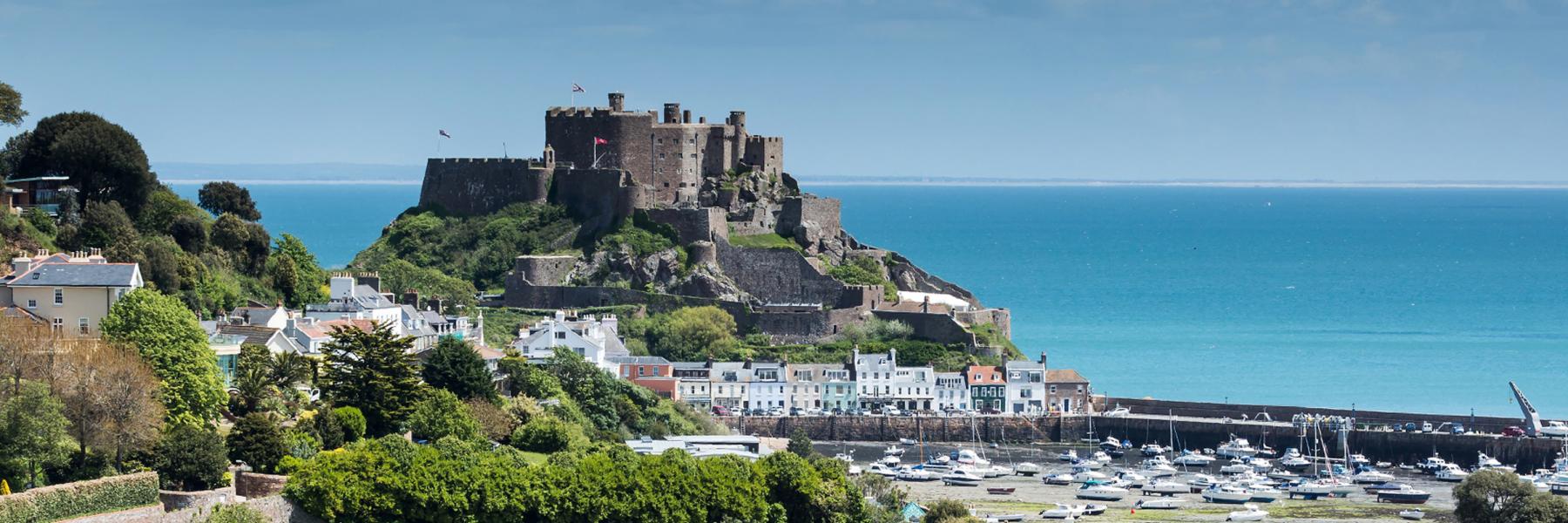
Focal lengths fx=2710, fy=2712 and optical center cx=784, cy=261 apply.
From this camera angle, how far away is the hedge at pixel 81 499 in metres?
44.2

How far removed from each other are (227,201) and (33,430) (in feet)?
117

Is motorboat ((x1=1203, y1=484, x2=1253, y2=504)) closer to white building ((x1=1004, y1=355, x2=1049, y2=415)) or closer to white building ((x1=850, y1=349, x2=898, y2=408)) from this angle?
white building ((x1=1004, y1=355, x2=1049, y2=415))

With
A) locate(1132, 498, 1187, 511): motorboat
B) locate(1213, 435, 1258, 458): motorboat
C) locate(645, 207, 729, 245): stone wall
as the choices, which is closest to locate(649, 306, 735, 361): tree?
locate(645, 207, 729, 245): stone wall

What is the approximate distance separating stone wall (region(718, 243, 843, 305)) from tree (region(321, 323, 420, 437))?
36.7 m

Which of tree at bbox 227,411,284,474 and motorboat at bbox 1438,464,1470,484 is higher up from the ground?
tree at bbox 227,411,284,474

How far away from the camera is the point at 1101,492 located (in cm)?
7669

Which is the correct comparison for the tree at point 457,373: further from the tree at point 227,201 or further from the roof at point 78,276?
the tree at point 227,201

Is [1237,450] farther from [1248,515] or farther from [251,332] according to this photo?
[251,332]

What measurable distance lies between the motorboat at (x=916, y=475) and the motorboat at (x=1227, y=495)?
26.1 feet

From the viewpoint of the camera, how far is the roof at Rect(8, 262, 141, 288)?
2232 inches

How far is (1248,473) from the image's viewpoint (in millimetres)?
81688

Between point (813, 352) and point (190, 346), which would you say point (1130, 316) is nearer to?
point (813, 352)

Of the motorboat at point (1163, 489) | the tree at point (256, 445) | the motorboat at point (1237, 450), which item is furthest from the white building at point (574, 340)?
the tree at point (256, 445)

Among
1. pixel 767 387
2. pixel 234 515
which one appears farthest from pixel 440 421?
pixel 767 387
